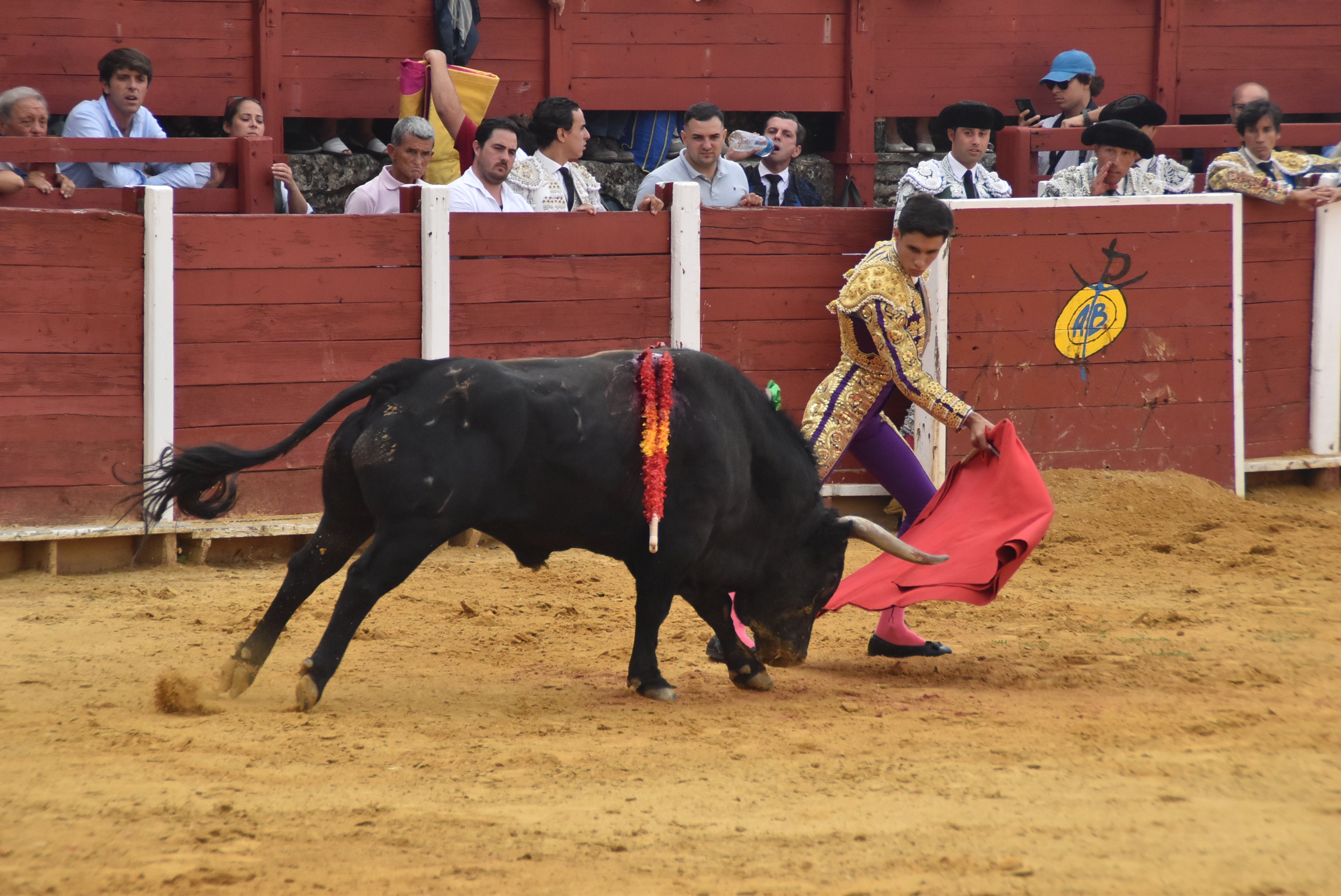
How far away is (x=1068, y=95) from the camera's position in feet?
27.3

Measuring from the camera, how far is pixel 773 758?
3.53 m

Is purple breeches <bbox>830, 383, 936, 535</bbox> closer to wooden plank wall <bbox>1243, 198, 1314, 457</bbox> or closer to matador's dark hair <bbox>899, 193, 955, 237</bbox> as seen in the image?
matador's dark hair <bbox>899, 193, 955, 237</bbox>

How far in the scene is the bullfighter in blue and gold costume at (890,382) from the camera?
4.47 m

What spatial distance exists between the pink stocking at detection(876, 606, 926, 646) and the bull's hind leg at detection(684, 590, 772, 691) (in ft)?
1.75

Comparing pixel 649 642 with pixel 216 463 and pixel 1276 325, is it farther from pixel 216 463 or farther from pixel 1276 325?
pixel 1276 325

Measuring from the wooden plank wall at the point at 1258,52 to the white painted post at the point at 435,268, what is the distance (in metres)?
5.47

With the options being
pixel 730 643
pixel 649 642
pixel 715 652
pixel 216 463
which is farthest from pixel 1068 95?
pixel 216 463

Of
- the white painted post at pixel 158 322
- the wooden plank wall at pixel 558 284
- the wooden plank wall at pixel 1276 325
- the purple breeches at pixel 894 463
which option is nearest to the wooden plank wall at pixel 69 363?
the white painted post at pixel 158 322

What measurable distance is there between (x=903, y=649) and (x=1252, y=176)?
3996mm

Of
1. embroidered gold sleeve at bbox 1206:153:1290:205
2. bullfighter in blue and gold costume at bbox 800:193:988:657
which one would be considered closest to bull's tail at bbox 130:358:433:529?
bullfighter in blue and gold costume at bbox 800:193:988:657

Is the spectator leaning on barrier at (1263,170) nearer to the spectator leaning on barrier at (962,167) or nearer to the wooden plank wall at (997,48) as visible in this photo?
the spectator leaning on barrier at (962,167)

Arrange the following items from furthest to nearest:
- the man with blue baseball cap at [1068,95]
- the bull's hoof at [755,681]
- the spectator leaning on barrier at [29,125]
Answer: the man with blue baseball cap at [1068,95], the spectator leaning on barrier at [29,125], the bull's hoof at [755,681]

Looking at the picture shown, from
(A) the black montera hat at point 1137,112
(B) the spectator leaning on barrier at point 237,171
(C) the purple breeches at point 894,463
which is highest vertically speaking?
(A) the black montera hat at point 1137,112

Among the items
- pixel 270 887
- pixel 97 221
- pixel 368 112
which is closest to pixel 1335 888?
pixel 270 887
